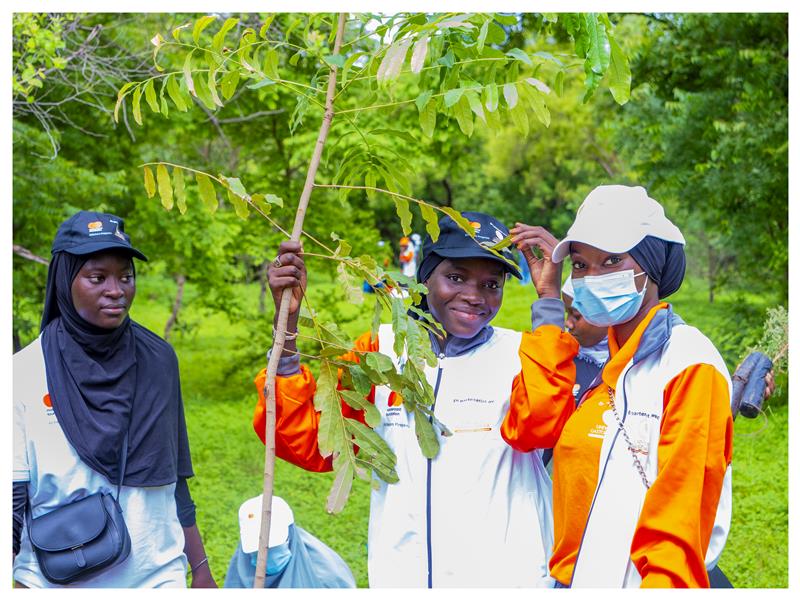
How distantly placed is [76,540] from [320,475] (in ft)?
19.7

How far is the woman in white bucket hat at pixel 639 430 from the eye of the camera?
7.20ft

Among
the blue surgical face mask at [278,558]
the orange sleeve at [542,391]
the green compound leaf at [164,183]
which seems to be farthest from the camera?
the blue surgical face mask at [278,558]

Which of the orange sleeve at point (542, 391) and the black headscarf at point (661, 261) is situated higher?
the black headscarf at point (661, 261)

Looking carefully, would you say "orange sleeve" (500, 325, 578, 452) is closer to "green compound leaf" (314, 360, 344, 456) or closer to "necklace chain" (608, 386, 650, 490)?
"necklace chain" (608, 386, 650, 490)

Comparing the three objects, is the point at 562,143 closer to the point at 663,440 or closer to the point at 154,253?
the point at 154,253

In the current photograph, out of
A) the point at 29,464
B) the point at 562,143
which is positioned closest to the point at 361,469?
the point at 29,464

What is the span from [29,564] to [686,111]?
822cm

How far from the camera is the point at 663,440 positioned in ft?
7.39

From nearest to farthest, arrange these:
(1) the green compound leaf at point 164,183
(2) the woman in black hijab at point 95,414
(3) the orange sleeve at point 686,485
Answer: (3) the orange sleeve at point 686,485 → (1) the green compound leaf at point 164,183 → (2) the woman in black hijab at point 95,414

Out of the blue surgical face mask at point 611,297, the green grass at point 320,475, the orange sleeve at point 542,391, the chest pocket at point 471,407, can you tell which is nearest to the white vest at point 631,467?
the blue surgical face mask at point 611,297

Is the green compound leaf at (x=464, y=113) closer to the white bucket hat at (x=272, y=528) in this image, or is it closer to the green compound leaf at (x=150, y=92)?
the green compound leaf at (x=150, y=92)

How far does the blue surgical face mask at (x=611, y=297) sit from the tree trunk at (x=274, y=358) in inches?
30.6

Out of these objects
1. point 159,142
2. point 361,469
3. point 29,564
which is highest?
point 159,142

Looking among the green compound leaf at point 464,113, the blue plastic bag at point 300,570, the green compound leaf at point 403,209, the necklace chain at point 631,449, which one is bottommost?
the blue plastic bag at point 300,570
